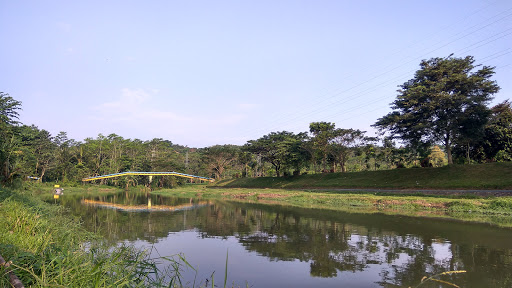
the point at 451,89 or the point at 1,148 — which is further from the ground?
the point at 451,89

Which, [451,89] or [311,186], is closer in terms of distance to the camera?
[451,89]

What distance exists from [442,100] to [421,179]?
7718mm

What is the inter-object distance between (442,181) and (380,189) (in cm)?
570

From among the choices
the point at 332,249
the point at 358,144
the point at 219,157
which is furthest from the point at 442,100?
the point at 219,157

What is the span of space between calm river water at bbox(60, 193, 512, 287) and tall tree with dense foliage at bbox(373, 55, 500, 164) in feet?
54.9

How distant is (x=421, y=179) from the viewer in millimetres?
30312

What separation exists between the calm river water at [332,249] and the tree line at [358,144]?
9513 mm

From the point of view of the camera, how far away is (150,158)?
207 ft

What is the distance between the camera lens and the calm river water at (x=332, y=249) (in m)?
7.31

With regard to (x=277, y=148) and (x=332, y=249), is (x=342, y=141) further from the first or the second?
(x=332, y=249)

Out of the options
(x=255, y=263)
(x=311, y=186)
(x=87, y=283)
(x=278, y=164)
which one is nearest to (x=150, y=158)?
(x=278, y=164)

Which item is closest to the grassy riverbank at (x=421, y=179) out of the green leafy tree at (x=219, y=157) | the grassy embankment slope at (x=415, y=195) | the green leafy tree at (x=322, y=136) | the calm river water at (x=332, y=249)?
the grassy embankment slope at (x=415, y=195)

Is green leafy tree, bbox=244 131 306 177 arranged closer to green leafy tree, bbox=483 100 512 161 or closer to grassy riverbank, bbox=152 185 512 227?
grassy riverbank, bbox=152 185 512 227

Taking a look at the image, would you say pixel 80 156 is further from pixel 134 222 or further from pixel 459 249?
pixel 459 249
